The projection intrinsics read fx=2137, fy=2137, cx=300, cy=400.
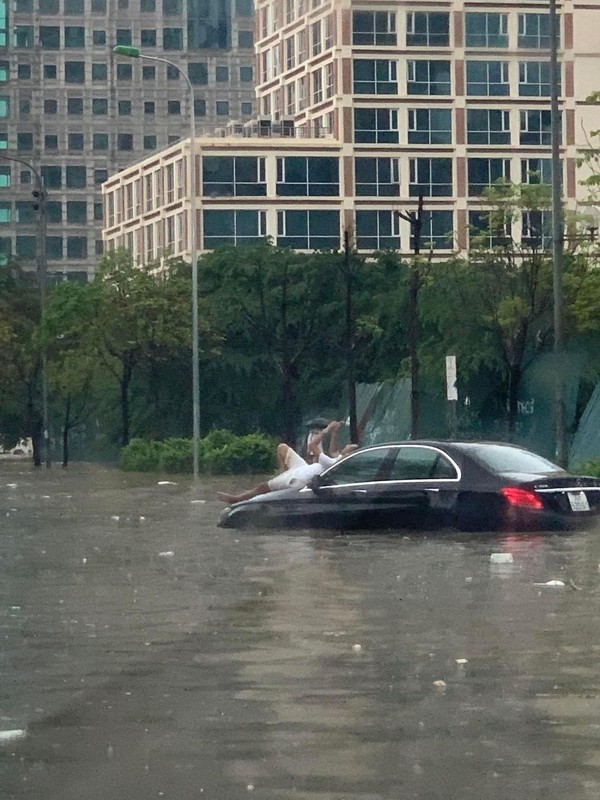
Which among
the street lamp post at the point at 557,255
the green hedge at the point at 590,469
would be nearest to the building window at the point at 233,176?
the street lamp post at the point at 557,255

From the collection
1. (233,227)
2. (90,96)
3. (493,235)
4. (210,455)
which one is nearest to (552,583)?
(493,235)

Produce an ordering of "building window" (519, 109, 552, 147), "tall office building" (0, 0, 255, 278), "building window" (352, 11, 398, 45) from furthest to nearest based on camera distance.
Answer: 1. "tall office building" (0, 0, 255, 278)
2. "building window" (519, 109, 552, 147)
3. "building window" (352, 11, 398, 45)

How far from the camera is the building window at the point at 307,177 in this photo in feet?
382

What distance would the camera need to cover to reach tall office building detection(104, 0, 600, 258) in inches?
4564

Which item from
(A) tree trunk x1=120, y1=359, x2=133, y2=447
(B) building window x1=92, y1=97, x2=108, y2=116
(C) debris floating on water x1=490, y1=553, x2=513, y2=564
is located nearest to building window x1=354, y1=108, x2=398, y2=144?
(A) tree trunk x1=120, y1=359, x2=133, y2=447

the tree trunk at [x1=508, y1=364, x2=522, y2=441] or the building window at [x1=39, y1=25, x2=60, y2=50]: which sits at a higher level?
the building window at [x1=39, y1=25, x2=60, y2=50]

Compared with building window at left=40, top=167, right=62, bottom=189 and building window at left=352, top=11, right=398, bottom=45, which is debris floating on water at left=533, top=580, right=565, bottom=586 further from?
building window at left=40, top=167, right=62, bottom=189

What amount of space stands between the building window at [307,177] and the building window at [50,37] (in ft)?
196

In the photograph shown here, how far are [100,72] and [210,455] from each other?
114 meters

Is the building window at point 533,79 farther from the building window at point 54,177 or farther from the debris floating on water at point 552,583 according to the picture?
the debris floating on water at point 552,583

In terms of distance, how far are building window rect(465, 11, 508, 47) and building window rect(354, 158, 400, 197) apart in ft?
26.1

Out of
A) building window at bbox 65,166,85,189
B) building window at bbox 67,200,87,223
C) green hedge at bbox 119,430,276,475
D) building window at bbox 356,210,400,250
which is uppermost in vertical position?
building window at bbox 65,166,85,189

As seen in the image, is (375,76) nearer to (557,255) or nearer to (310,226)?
(310,226)

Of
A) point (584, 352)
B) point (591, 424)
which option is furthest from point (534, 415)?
point (591, 424)
